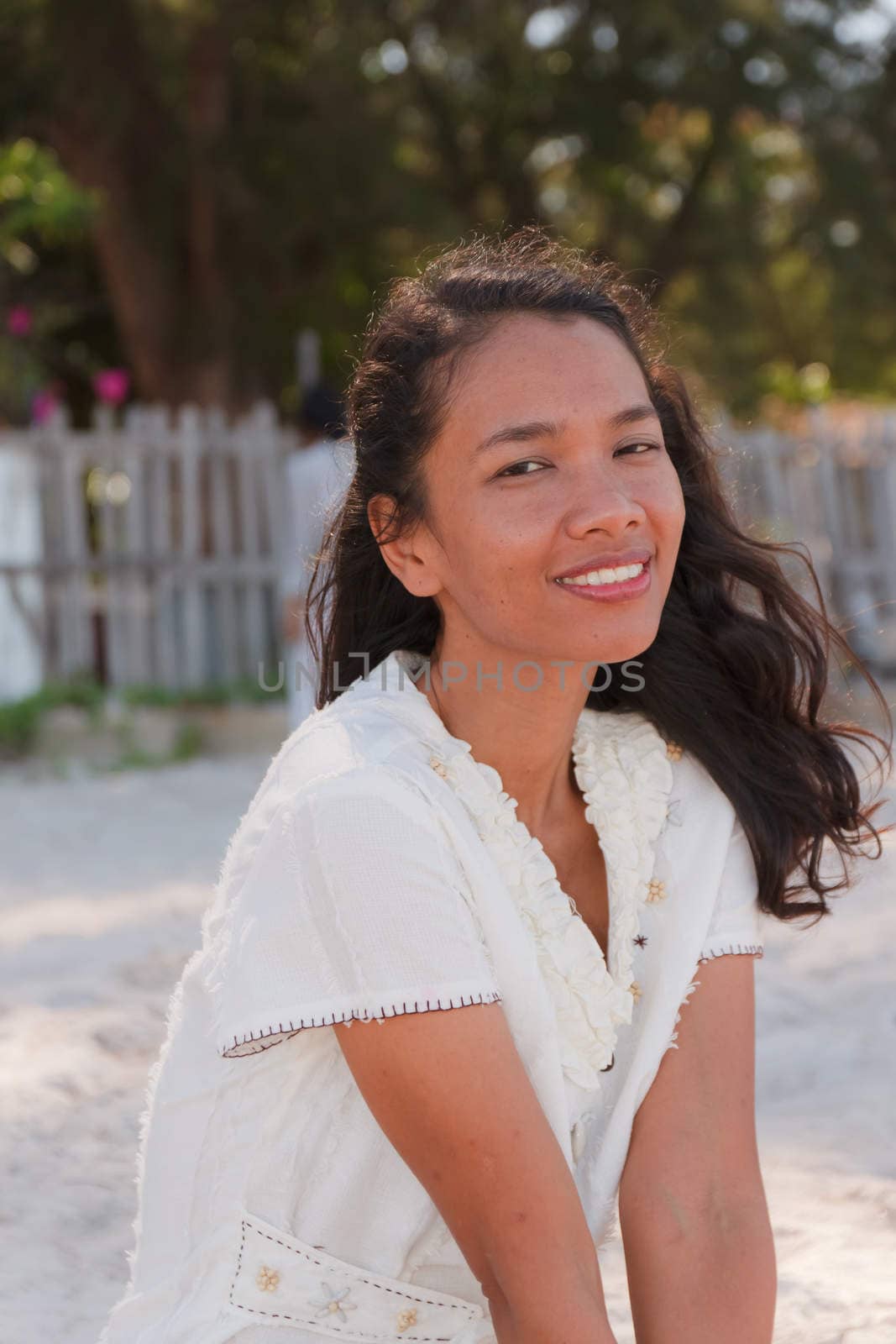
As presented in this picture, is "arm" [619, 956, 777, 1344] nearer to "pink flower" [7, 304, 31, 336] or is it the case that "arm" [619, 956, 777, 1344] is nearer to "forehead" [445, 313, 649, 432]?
"forehead" [445, 313, 649, 432]

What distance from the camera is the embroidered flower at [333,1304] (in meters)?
1.79

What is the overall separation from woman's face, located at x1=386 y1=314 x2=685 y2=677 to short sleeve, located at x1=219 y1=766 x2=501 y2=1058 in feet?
1.17

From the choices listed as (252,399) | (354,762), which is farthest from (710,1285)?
(252,399)

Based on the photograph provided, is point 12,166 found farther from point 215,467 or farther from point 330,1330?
point 330,1330

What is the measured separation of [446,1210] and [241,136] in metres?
11.8

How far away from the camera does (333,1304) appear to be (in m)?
1.79

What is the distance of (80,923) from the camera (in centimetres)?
490

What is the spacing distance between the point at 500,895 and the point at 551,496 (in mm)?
524

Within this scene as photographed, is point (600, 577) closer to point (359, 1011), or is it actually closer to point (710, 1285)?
point (359, 1011)

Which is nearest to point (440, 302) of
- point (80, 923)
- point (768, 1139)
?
point (768, 1139)

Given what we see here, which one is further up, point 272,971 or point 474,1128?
point 272,971

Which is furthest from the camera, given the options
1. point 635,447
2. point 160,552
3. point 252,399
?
point 252,399

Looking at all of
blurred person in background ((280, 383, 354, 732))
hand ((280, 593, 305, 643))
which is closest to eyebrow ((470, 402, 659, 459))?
blurred person in background ((280, 383, 354, 732))

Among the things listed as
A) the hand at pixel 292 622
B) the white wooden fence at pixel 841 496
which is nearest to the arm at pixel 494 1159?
the hand at pixel 292 622
